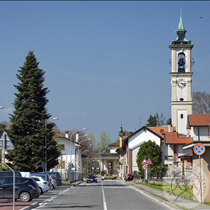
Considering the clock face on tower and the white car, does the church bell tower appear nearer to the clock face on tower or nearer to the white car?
the clock face on tower

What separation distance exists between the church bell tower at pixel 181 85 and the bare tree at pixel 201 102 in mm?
7607

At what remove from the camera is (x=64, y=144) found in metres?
79.6

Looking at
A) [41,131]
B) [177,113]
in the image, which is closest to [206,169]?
→ [41,131]

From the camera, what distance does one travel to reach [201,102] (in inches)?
3319

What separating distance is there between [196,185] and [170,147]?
48.7 m

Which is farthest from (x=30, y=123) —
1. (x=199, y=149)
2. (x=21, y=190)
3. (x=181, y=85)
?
(x=181, y=85)

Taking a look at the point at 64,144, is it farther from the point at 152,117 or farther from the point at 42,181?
the point at 152,117

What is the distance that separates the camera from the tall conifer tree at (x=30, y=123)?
154 feet

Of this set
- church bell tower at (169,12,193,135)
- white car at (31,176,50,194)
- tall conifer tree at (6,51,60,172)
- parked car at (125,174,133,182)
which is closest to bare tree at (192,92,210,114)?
church bell tower at (169,12,193,135)

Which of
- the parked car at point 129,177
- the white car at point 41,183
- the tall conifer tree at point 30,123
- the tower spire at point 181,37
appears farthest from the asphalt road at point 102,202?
the tower spire at point 181,37

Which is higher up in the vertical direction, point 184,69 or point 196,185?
point 184,69

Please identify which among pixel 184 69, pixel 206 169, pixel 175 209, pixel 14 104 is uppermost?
pixel 184 69

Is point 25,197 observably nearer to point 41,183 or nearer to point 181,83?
point 41,183

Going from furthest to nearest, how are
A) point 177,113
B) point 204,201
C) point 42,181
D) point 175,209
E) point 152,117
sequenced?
point 152,117
point 177,113
point 42,181
point 204,201
point 175,209
